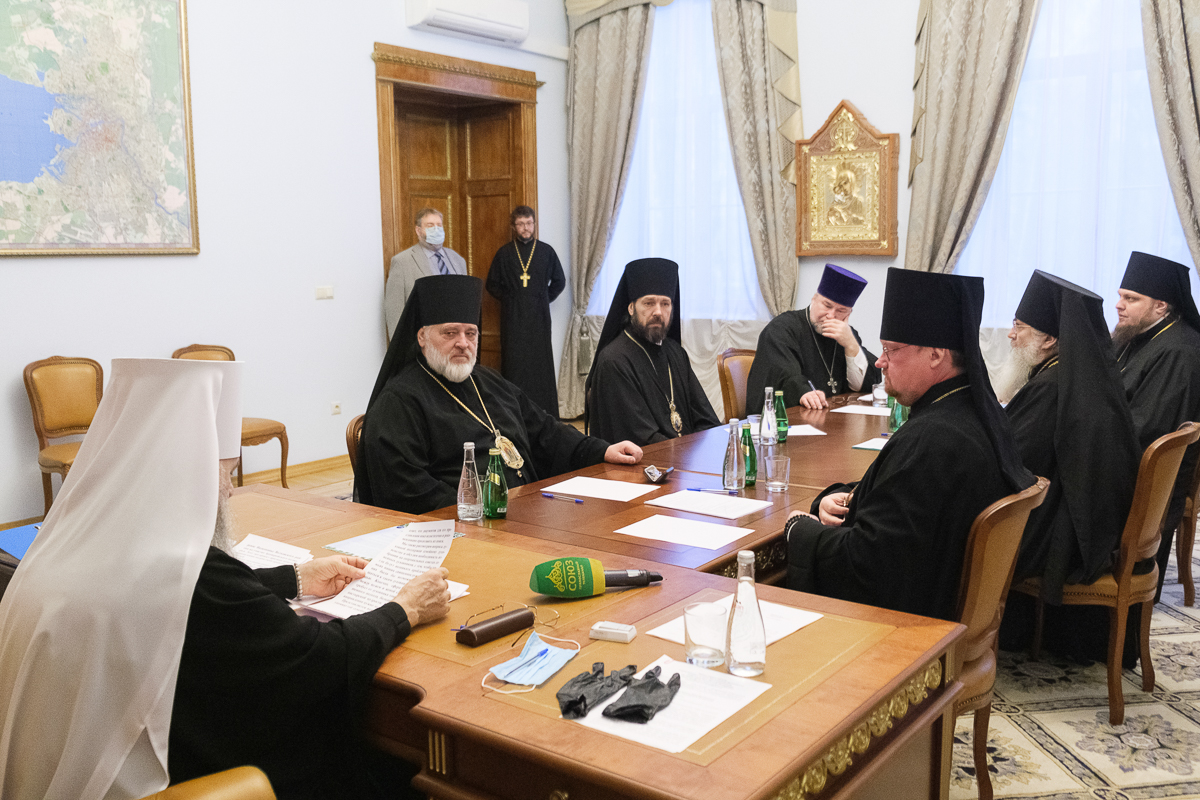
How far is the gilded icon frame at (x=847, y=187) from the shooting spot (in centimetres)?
721

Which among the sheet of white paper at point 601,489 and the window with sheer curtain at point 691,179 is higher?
the window with sheer curtain at point 691,179

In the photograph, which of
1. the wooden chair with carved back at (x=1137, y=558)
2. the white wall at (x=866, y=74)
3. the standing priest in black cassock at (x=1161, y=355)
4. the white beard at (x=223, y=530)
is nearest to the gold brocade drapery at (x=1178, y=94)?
the white wall at (x=866, y=74)

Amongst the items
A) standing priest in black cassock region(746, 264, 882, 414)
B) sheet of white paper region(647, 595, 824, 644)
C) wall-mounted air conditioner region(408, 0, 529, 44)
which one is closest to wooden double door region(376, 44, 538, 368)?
wall-mounted air conditioner region(408, 0, 529, 44)

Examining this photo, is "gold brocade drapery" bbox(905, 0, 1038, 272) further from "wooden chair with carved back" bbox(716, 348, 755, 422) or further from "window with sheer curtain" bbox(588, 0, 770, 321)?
"wooden chair with carved back" bbox(716, 348, 755, 422)

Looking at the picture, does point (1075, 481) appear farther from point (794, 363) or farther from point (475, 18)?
point (475, 18)

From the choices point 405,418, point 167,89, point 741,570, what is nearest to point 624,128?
point 167,89

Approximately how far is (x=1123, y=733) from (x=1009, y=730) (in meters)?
0.34

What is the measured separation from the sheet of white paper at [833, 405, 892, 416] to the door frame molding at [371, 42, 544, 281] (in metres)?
4.02

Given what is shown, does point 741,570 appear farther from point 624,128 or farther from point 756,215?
point 624,128

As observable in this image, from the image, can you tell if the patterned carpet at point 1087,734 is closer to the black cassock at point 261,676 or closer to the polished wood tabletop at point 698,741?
the polished wood tabletop at point 698,741

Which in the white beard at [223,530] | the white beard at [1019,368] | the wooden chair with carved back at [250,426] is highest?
the white beard at [1019,368]

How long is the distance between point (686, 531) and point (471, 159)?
22.6 ft

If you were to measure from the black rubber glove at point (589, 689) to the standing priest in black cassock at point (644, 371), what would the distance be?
2808mm

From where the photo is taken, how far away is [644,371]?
4.74m
